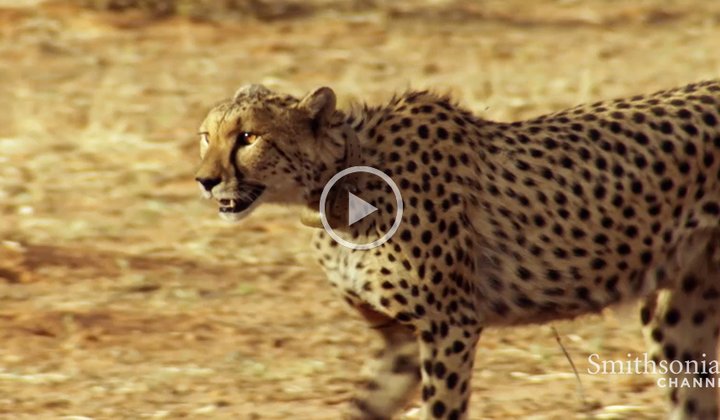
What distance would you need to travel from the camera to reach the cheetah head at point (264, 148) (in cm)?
457

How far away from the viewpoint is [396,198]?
4.77 metres

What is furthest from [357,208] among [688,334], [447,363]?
[688,334]

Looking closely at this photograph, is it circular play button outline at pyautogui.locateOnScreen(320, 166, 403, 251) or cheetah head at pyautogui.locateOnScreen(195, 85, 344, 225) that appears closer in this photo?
cheetah head at pyautogui.locateOnScreen(195, 85, 344, 225)

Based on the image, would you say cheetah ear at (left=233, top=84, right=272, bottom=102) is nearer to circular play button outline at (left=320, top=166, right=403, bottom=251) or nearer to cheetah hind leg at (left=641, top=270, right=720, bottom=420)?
circular play button outline at (left=320, top=166, right=403, bottom=251)

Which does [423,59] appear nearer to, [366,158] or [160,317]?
[160,317]

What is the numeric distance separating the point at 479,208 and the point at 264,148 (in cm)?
71

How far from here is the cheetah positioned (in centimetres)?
471

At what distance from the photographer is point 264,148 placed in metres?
4.62

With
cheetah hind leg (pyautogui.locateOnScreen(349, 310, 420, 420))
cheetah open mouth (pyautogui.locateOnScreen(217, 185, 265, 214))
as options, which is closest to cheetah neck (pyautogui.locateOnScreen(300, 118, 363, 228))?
cheetah open mouth (pyautogui.locateOnScreen(217, 185, 265, 214))

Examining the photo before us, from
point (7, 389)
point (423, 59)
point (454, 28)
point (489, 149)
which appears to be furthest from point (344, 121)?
point (454, 28)

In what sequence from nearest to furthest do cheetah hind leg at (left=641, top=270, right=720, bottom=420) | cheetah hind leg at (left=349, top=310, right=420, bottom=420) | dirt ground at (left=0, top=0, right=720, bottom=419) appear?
cheetah hind leg at (left=349, top=310, right=420, bottom=420), cheetah hind leg at (left=641, top=270, right=720, bottom=420), dirt ground at (left=0, top=0, right=720, bottom=419)

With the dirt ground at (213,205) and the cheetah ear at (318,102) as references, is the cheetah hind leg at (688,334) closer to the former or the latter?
the dirt ground at (213,205)

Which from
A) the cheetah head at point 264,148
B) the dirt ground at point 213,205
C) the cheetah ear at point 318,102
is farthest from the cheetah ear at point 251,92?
the dirt ground at point 213,205

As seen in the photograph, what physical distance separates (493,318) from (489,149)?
1.73 ft
